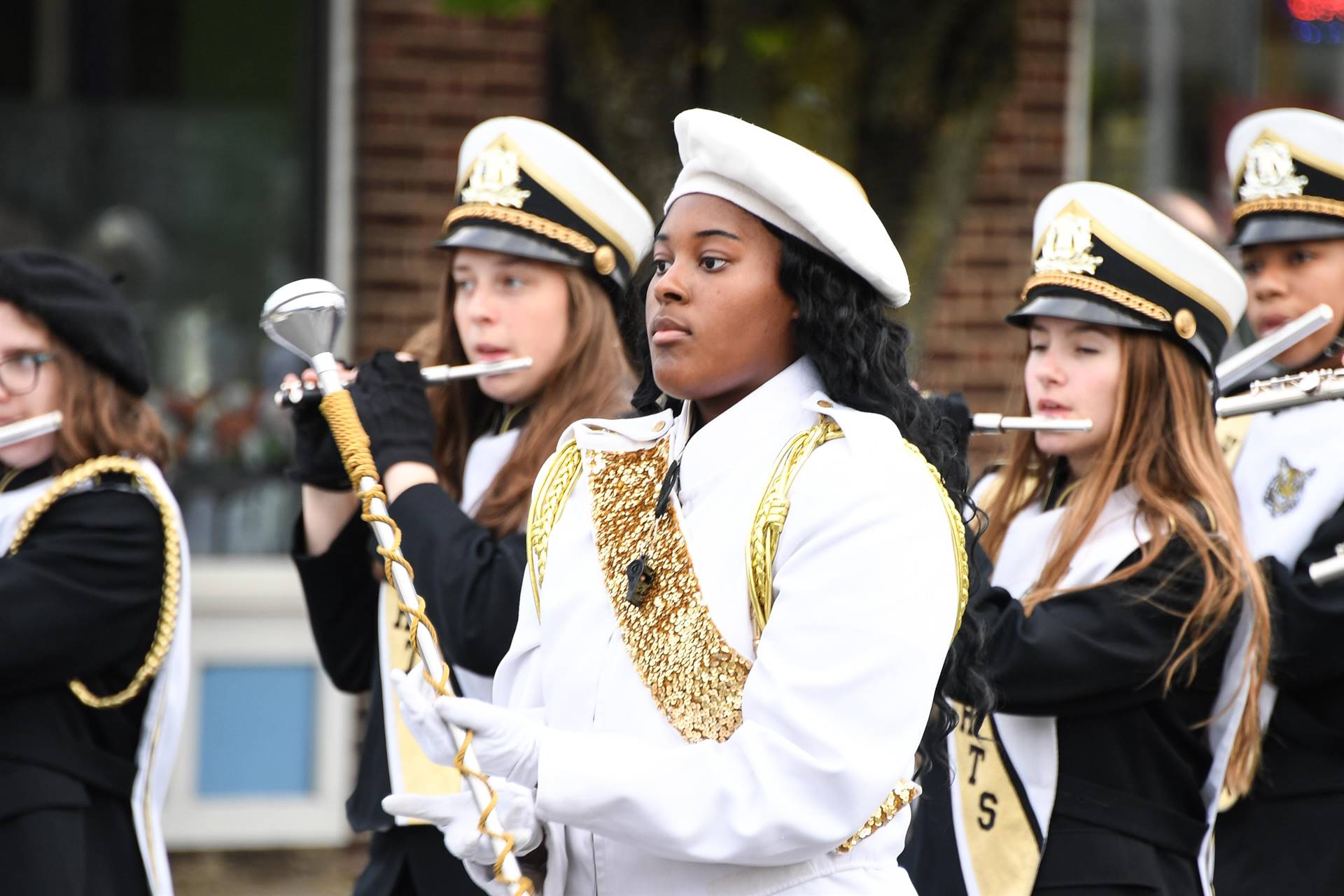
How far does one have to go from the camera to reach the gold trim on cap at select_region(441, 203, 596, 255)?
129 inches

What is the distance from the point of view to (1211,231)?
5465mm

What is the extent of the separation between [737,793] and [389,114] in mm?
4818

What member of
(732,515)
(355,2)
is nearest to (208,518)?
(355,2)

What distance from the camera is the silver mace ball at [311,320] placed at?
2322mm

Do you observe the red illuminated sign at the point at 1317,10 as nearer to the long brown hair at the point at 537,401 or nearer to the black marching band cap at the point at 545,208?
the black marching band cap at the point at 545,208

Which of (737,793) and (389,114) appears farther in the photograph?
(389,114)

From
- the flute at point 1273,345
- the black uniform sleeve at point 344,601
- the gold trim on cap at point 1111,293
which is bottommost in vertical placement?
the black uniform sleeve at point 344,601

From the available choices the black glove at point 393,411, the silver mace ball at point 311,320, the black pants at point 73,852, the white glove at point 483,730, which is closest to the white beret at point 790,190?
the silver mace ball at point 311,320

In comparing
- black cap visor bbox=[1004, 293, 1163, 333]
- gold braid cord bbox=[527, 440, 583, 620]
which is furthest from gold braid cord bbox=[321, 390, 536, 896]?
black cap visor bbox=[1004, 293, 1163, 333]

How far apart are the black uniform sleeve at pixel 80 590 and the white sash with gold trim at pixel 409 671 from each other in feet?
1.44

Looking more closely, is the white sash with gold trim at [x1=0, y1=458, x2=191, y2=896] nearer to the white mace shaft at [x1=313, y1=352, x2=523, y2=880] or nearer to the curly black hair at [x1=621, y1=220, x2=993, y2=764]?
the white mace shaft at [x1=313, y1=352, x2=523, y2=880]

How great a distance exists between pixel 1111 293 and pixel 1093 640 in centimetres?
64

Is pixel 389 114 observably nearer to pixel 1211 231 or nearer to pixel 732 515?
pixel 1211 231

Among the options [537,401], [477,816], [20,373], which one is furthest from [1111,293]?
[20,373]
